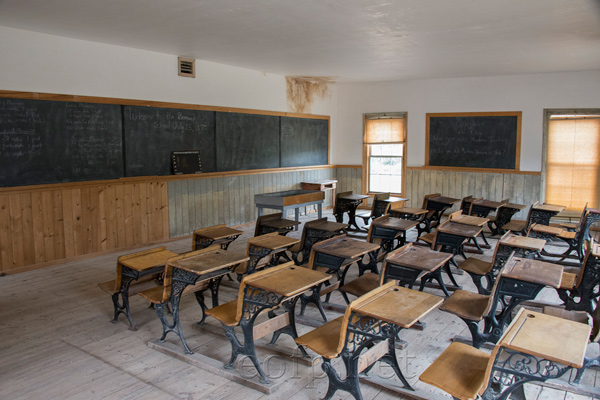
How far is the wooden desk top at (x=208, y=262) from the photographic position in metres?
3.07

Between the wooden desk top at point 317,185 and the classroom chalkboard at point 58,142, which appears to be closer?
the classroom chalkboard at point 58,142

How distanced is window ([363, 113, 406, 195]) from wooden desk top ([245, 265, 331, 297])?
7610 mm

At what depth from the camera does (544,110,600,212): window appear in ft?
27.4

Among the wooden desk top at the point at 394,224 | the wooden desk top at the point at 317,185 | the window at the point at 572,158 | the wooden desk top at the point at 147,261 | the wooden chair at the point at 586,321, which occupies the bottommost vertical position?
the wooden chair at the point at 586,321

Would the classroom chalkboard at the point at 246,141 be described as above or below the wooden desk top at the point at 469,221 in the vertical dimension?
above

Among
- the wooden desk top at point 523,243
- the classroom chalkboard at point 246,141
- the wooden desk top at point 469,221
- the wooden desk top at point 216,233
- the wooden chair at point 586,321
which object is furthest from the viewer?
the classroom chalkboard at point 246,141

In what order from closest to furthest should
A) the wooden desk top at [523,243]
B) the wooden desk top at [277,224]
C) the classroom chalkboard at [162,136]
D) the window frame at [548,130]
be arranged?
1. the wooden desk top at [523,243]
2. the wooden desk top at [277,224]
3. the classroom chalkboard at [162,136]
4. the window frame at [548,130]

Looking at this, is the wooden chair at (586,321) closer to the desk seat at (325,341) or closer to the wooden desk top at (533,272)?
the wooden desk top at (533,272)

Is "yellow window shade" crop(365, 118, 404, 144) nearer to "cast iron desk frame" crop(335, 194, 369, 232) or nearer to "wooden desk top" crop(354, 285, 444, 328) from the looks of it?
"cast iron desk frame" crop(335, 194, 369, 232)

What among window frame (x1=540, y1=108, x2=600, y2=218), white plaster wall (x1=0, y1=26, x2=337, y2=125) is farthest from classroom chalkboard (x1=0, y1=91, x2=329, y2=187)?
window frame (x1=540, y1=108, x2=600, y2=218)

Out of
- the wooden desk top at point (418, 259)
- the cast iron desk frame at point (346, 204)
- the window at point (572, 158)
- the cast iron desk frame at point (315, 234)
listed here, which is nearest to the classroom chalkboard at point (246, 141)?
the cast iron desk frame at point (346, 204)

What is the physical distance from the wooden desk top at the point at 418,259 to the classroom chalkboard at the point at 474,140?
20.9 ft

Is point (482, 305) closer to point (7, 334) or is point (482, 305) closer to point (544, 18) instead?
point (544, 18)

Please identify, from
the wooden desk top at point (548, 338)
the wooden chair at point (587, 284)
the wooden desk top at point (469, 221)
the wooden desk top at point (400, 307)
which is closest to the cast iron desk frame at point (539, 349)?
the wooden desk top at point (548, 338)
